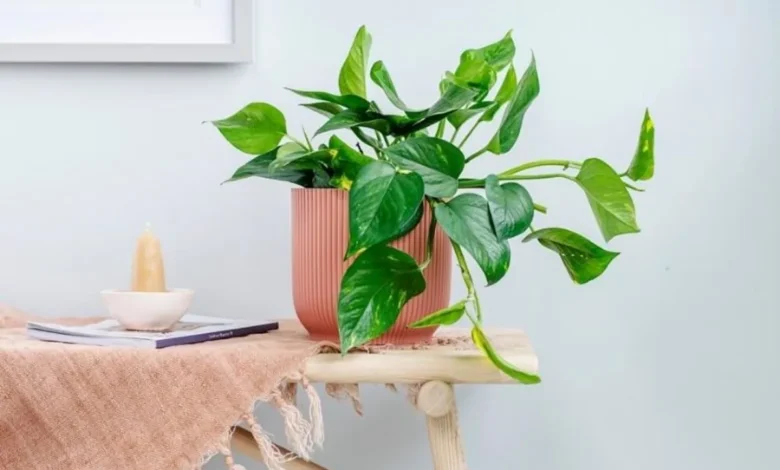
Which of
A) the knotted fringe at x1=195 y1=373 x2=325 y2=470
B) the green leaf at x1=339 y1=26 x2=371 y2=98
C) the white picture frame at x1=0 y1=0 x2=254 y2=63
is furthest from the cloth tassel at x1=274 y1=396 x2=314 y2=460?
the white picture frame at x1=0 y1=0 x2=254 y2=63

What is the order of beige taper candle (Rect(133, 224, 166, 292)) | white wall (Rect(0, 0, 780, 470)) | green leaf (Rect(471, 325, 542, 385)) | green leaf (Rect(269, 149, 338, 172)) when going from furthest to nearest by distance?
white wall (Rect(0, 0, 780, 470)) → beige taper candle (Rect(133, 224, 166, 292)) → green leaf (Rect(269, 149, 338, 172)) → green leaf (Rect(471, 325, 542, 385))

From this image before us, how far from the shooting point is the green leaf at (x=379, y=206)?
792 mm

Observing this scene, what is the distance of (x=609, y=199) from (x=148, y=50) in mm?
725

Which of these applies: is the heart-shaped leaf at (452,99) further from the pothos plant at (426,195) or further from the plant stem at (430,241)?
the plant stem at (430,241)

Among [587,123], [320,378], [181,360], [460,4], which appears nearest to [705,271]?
[587,123]

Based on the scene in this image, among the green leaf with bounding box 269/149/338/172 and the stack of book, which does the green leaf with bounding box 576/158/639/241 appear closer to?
the green leaf with bounding box 269/149/338/172

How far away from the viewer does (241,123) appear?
930 millimetres

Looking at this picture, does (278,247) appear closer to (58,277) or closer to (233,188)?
(233,188)

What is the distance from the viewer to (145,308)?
38.3 inches

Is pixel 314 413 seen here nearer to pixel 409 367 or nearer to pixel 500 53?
pixel 409 367

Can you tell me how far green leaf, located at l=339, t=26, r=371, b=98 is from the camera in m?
0.94

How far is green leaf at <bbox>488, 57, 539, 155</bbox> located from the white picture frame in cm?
51

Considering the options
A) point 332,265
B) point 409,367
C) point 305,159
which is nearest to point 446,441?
point 409,367

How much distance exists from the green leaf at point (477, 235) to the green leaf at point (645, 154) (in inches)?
6.3
